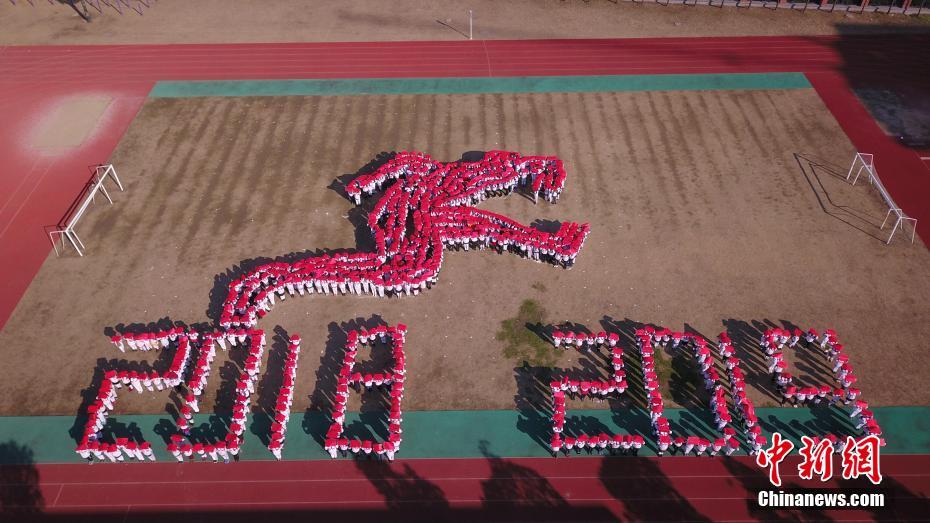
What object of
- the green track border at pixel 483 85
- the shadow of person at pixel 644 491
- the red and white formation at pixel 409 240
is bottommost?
the shadow of person at pixel 644 491

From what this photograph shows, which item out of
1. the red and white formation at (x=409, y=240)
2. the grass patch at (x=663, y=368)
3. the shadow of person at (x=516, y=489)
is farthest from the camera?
the red and white formation at (x=409, y=240)

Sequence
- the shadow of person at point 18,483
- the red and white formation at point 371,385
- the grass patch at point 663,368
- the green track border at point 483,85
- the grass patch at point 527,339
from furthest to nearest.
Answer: the green track border at point 483,85, the grass patch at point 527,339, the grass patch at point 663,368, the red and white formation at point 371,385, the shadow of person at point 18,483

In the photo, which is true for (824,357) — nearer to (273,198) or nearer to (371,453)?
(371,453)

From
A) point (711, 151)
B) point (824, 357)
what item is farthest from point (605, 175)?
point (824, 357)

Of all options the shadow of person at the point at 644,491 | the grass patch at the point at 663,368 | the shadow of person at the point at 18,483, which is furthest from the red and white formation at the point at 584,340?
the shadow of person at the point at 18,483

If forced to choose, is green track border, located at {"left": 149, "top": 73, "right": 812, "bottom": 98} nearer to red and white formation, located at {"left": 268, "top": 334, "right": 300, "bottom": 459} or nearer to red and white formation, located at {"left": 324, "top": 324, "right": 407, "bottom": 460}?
red and white formation, located at {"left": 324, "top": 324, "right": 407, "bottom": 460}

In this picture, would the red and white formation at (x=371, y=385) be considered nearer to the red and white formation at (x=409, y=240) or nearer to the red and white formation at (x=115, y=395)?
the red and white formation at (x=409, y=240)

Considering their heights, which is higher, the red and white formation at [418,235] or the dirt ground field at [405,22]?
the dirt ground field at [405,22]

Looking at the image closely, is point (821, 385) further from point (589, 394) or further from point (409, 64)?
point (409, 64)
